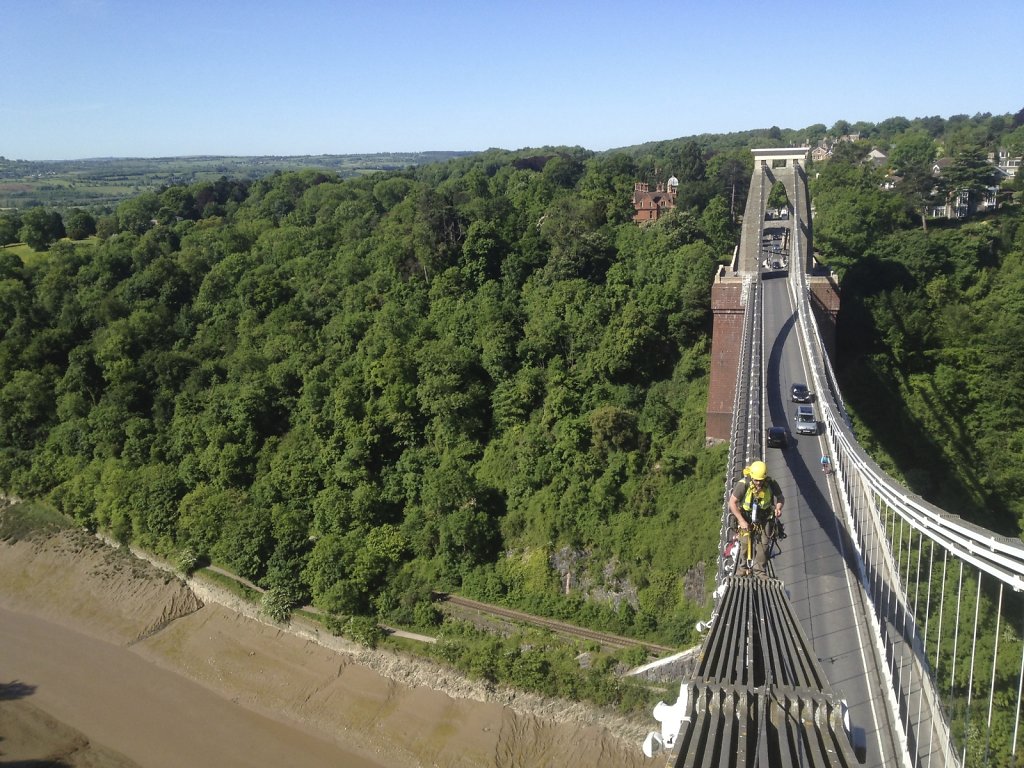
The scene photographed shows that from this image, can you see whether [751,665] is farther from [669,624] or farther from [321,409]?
[321,409]

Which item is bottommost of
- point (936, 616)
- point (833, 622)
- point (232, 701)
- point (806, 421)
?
point (232, 701)

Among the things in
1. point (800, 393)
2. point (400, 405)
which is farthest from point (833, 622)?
point (400, 405)

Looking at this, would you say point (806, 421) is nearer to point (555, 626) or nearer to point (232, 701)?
point (555, 626)

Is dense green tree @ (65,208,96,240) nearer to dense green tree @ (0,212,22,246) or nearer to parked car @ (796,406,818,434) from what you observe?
dense green tree @ (0,212,22,246)

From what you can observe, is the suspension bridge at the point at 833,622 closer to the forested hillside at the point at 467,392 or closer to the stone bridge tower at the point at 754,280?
the stone bridge tower at the point at 754,280

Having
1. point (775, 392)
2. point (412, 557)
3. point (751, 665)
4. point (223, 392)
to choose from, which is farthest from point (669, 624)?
point (223, 392)

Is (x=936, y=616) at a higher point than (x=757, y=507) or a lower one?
lower

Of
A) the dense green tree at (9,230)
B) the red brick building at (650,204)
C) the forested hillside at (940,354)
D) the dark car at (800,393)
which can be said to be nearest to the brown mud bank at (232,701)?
the dark car at (800,393)
